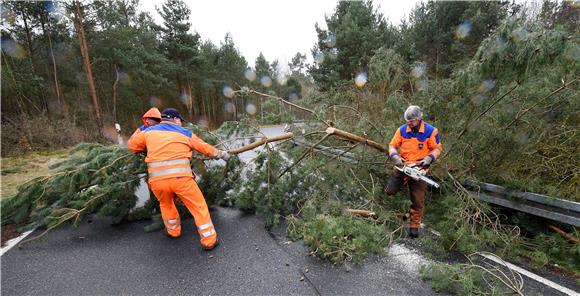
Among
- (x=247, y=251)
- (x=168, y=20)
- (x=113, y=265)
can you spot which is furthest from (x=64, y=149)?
(x=168, y=20)

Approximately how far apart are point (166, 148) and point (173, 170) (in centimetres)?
28

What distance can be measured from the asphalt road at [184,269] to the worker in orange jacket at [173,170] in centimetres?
36

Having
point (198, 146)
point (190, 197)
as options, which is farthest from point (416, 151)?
point (190, 197)

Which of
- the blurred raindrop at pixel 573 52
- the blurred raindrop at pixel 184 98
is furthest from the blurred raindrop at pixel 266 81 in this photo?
the blurred raindrop at pixel 573 52

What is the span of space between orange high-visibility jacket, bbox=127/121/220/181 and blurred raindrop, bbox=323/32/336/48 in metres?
13.1

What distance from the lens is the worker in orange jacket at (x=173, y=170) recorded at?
3010 millimetres

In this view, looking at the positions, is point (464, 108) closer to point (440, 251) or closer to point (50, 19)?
point (440, 251)

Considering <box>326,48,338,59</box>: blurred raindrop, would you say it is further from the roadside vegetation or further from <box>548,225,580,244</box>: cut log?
<box>548,225,580,244</box>: cut log

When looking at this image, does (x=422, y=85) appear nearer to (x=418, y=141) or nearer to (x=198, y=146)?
(x=418, y=141)

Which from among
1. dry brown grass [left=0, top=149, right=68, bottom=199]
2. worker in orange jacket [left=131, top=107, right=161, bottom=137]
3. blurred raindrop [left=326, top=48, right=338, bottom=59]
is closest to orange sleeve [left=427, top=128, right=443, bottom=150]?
worker in orange jacket [left=131, top=107, right=161, bottom=137]

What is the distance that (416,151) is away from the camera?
3430mm

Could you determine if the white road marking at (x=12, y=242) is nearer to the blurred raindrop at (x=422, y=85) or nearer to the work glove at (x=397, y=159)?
the work glove at (x=397, y=159)

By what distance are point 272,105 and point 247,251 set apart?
8.35ft

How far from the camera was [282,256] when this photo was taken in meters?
2.90
